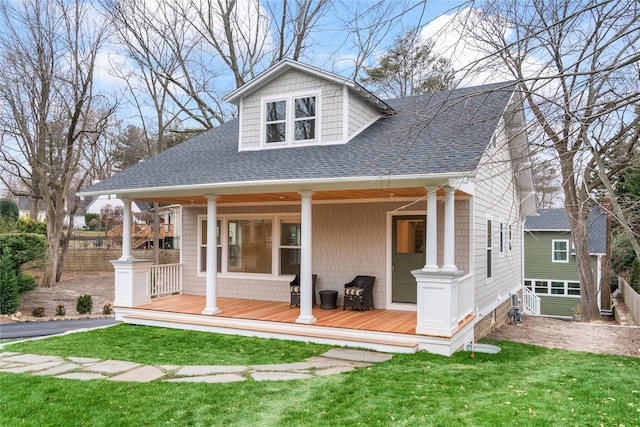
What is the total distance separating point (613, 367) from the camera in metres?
6.74

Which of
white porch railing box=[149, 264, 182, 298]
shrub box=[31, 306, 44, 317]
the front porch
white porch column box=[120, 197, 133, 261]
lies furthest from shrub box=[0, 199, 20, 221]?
the front porch

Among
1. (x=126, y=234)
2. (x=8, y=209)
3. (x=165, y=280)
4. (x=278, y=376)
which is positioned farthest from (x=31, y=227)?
(x=278, y=376)

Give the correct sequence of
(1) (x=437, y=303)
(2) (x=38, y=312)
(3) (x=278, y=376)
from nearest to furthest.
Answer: (3) (x=278, y=376) < (1) (x=437, y=303) < (2) (x=38, y=312)

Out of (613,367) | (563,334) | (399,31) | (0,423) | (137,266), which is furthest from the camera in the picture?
(563,334)

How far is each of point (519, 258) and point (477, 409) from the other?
11.7 m

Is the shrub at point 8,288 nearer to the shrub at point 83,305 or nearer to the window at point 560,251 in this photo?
the shrub at point 83,305

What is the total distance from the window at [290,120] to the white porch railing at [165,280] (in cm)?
393

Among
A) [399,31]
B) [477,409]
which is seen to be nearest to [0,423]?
[477,409]

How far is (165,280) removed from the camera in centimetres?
1107

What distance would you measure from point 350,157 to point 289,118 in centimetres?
213

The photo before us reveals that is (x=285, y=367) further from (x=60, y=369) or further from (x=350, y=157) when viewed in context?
(x=350, y=157)

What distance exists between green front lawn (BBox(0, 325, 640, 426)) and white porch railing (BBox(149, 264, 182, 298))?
3808 mm

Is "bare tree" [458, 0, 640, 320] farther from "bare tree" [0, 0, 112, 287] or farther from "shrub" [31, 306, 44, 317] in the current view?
"bare tree" [0, 0, 112, 287]

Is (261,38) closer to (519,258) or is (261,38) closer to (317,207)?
(317,207)
